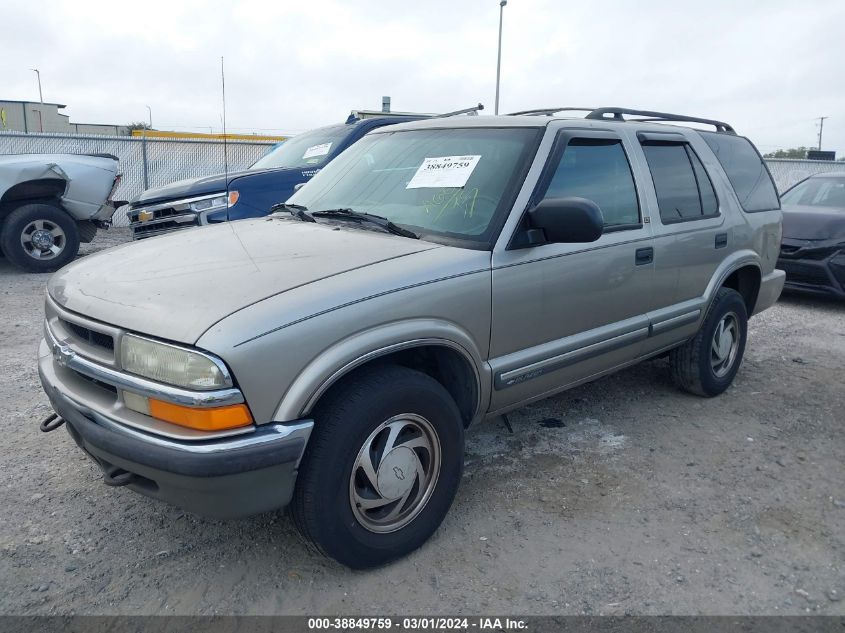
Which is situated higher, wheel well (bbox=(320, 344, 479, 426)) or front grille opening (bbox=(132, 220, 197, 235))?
front grille opening (bbox=(132, 220, 197, 235))

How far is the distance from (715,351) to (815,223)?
408 cm

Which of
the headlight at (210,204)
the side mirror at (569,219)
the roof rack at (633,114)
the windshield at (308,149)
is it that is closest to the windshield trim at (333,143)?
the windshield at (308,149)

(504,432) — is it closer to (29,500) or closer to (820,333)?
(29,500)

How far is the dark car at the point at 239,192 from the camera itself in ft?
23.9

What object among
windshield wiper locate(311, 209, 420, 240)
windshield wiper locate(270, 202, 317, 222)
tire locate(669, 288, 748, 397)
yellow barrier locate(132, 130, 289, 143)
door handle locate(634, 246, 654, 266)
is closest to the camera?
windshield wiper locate(311, 209, 420, 240)

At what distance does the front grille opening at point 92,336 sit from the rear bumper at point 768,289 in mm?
4295

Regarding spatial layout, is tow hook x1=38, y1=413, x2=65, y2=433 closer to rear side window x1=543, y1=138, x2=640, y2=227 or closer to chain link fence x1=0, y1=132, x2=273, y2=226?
rear side window x1=543, y1=138, x2=640, y2=227

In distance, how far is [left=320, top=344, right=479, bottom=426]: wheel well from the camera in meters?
2.92

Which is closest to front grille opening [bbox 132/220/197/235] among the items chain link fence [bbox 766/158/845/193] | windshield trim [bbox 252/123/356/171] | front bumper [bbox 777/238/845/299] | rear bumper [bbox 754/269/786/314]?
windshield trim [bbox 252/123/356/171]

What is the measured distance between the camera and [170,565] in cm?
276

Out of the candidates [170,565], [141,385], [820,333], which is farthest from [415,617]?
[820,333]

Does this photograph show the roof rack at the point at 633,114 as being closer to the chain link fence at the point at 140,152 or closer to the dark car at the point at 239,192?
the dark car at the point at 239,192

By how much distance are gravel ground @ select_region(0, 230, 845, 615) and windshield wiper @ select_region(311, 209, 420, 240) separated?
4.23ft

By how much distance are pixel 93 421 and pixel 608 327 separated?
2456 mm
